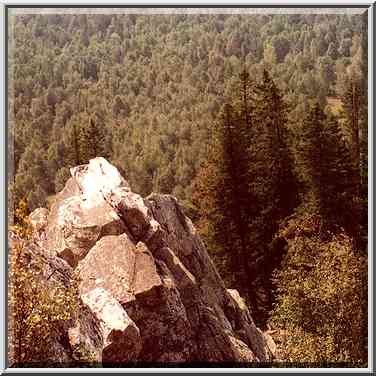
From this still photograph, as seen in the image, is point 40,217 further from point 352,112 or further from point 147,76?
point 147,76

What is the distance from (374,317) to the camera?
15.9 meters

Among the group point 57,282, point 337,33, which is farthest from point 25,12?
point 337,33

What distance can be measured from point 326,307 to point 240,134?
528 inches

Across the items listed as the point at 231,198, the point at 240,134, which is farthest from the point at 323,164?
the point at 231,198

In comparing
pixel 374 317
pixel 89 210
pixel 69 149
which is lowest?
pixel 374 317

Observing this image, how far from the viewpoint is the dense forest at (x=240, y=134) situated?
1812cm

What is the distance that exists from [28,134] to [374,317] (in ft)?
36.6

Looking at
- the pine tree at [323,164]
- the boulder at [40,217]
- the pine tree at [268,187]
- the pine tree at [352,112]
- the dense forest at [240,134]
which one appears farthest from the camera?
the pine tree at [268,187]

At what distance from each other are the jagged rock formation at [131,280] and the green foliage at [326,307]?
134cm

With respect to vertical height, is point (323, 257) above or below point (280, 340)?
above

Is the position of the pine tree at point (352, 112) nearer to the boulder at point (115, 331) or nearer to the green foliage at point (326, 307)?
the green foliage at point (326, 307)

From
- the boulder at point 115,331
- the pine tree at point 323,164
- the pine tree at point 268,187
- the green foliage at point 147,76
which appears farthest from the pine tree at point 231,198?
the boulder at point 115,331

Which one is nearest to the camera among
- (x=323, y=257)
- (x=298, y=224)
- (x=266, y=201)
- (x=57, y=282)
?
(x=57, y=282)

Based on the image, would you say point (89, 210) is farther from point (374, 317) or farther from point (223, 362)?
point (374, 317)
